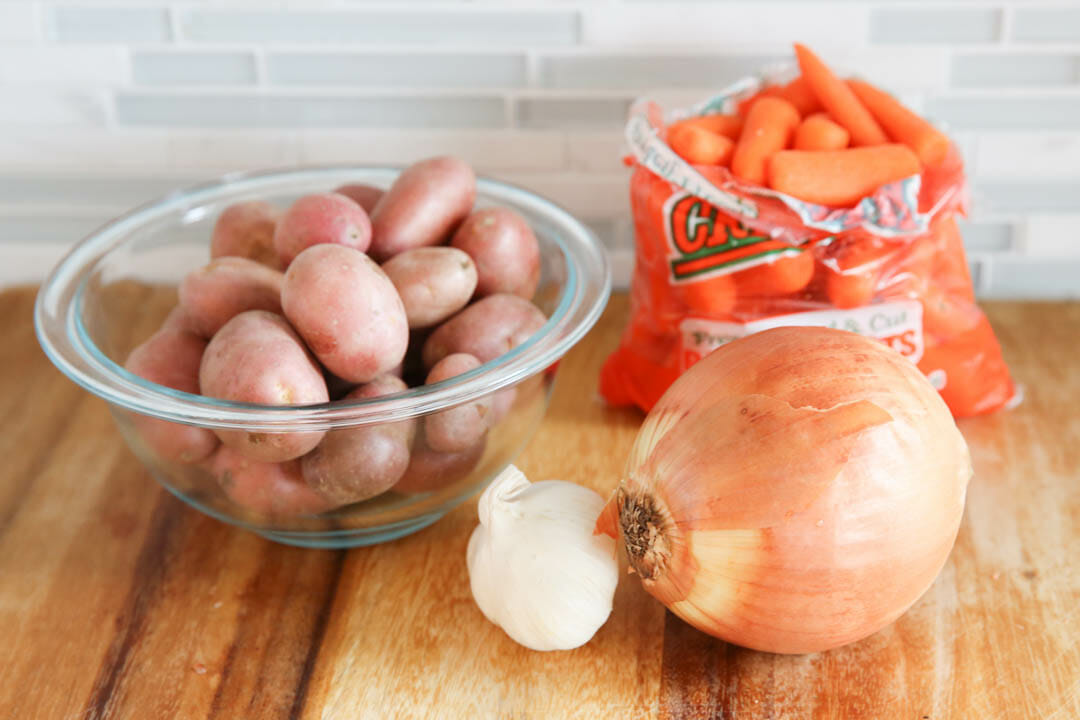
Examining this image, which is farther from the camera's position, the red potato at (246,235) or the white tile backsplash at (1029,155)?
the white tile backsplash at (1029,155)

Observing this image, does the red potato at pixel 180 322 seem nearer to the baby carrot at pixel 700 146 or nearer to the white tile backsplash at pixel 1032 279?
the baby carrot at pixel 700 146

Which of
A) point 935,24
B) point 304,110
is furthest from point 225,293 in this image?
point 935,24

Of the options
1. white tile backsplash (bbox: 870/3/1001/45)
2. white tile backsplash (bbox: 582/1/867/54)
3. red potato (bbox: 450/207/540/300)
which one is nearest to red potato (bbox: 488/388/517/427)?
red potato (bbox: 450/207/540/300)

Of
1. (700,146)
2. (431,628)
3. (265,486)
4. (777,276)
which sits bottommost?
(431,628)

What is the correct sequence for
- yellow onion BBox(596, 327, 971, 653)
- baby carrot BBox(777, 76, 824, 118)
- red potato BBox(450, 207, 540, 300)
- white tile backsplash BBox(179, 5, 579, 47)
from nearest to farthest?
yellow onion BBox(596, 327, 971, 653)
red potato BBox(450, 207, 540, 300)
baby carrot BBox(777, 76, 824, 118)
white tile backsplash BBox(179, 5, 579, 47)

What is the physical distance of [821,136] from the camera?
924 mm

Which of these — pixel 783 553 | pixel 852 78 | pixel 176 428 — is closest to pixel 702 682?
pixel 783 553

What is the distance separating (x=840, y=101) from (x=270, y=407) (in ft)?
1.86

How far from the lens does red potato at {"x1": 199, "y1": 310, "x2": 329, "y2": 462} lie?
74cm

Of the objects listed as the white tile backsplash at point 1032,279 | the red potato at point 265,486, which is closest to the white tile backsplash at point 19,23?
the red potato at point 265,486

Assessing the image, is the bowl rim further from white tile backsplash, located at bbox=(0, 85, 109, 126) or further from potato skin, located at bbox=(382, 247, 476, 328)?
white tile backsplash, located at bbox=(0, 85, 109, 126)

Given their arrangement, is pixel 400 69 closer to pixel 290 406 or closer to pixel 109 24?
pixel 109 24

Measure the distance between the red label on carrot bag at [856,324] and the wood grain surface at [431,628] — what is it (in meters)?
0.12

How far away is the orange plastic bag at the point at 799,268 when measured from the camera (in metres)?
0.89
